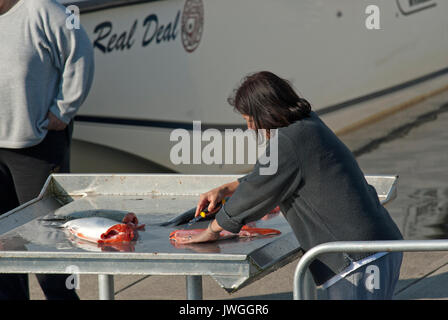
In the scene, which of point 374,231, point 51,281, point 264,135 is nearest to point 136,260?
point 264,135

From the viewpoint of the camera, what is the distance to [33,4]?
392cm

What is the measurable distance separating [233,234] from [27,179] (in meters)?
1.37

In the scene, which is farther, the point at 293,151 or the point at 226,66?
the point at 226,66

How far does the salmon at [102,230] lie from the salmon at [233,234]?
0.16m

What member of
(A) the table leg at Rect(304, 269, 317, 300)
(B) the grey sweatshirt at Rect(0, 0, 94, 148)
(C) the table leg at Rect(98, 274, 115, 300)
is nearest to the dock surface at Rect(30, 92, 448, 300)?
(C) the table leg at Rect(98, 274, 115, 300)

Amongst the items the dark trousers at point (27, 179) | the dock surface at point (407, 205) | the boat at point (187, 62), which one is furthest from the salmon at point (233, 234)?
the boat at point (187, 62)

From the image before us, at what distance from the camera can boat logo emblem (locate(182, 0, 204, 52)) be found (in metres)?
7.06

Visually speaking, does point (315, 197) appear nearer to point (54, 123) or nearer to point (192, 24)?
point (54, 123)

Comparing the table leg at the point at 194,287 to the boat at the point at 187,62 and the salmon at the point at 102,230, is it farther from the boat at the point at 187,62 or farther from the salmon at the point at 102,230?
the boat at the point at 187,62

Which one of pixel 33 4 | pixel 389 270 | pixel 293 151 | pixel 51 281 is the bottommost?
pixel 51 281
